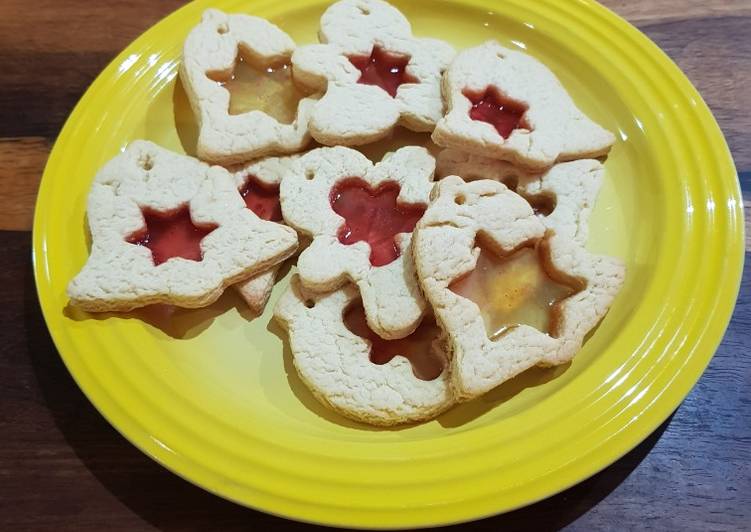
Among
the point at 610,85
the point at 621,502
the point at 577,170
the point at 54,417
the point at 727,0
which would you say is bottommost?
the point at 54,417

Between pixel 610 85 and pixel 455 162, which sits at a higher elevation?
pixel 610 85

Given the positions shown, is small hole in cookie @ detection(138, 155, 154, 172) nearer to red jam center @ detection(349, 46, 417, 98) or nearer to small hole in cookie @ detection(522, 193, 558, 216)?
red jam center @ detection(349, 46, 417, 98)

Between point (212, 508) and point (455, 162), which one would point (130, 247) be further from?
point (455, 162)

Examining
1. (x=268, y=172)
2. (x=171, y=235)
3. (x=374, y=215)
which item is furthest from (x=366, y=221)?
(x=171, y=235)

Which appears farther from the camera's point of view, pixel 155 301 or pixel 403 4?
pixel 403 4

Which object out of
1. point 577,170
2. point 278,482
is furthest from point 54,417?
point 577,170

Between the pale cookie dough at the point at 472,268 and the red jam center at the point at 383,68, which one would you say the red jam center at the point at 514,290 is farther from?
the red jam center at the point at 383,68
